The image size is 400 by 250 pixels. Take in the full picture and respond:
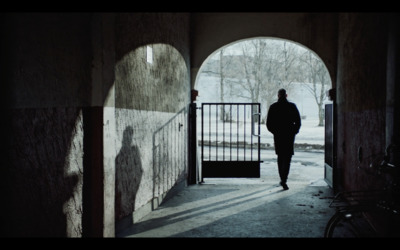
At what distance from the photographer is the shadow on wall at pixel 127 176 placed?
14.5ft

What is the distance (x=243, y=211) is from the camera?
5.61 metres

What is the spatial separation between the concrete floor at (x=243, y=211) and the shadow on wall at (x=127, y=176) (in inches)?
12.1

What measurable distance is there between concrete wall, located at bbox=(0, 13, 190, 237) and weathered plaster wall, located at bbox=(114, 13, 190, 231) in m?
0.03

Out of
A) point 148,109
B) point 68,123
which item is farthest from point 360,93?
point 68,123

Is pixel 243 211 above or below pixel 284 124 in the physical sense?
below

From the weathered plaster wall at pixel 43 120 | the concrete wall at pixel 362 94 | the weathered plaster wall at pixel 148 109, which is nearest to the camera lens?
the weathered plaster wall at pixel 43 120

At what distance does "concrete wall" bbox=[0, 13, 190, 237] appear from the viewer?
321cm

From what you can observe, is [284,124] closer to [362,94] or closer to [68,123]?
[362,94]

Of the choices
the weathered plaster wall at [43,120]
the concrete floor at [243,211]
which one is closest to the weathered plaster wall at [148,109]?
the concrete floor at [243,211]

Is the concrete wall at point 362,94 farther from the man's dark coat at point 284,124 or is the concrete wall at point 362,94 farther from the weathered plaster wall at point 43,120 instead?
the weathered plaster wall at point 43,120

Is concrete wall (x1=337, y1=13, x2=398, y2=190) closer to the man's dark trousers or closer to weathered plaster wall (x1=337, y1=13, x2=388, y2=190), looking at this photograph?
weathered plaster wall (x1=337, y1=13, x2=388, y2=190)

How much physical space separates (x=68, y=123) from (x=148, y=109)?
6.60 ft

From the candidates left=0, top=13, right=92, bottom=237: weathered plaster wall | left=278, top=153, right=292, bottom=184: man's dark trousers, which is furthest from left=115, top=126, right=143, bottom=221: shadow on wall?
left=278, top=153, right=292, bottom=184: man's dark trousers

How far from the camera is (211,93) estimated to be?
164 feet
